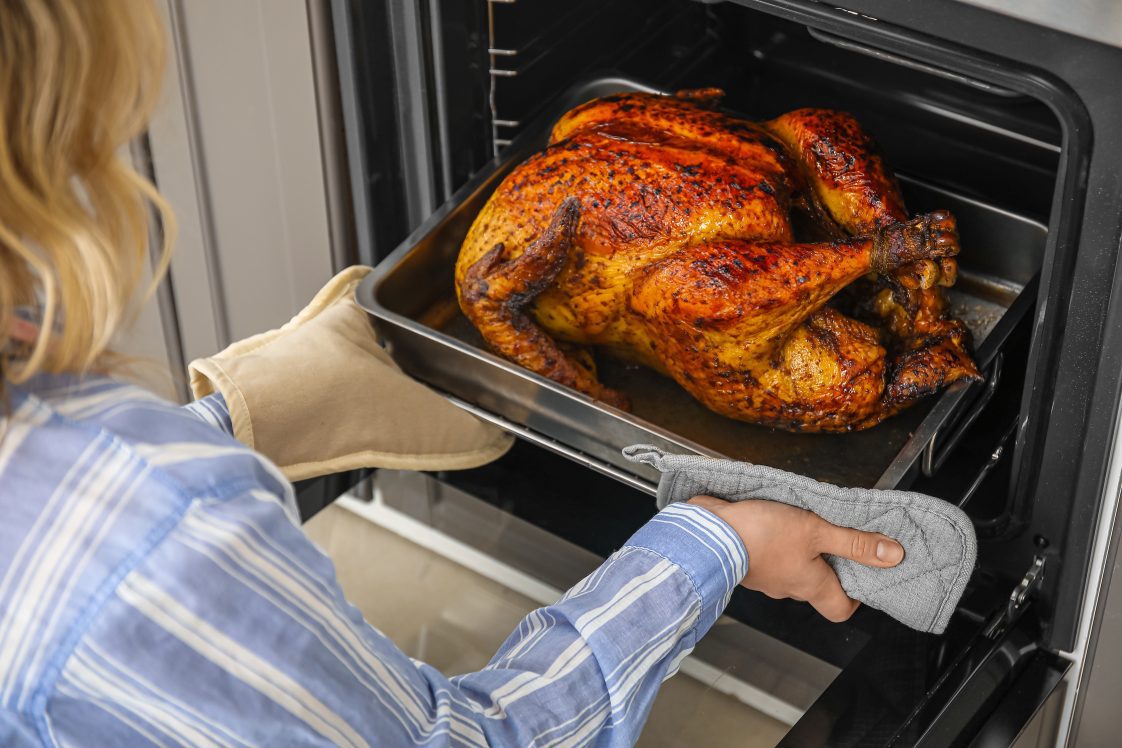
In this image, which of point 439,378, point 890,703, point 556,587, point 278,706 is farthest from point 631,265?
point 278,706

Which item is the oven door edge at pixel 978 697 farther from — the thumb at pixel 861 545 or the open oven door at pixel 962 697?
the thumb at pixel 861 545

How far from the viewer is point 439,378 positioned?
4.00 ft

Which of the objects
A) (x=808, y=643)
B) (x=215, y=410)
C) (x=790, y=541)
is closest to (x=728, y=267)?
Answer: (x=790, y=541)

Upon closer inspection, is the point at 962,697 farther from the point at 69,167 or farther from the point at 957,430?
the point at 69,167

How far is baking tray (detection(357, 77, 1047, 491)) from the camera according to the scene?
3.60 feet

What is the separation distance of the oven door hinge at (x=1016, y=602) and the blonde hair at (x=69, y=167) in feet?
2.54

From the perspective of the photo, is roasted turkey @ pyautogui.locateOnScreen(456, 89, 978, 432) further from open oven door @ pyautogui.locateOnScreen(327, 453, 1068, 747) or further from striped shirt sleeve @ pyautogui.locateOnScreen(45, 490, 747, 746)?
striped shirt sleeve @ pyautogui.locateOnScreen(45, 490, 747, 746)

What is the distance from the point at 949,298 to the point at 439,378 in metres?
0.52

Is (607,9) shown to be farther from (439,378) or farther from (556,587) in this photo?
(556,587)

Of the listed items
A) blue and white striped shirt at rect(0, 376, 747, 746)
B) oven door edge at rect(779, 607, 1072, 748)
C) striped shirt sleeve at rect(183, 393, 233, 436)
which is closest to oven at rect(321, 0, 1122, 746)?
oven door edge at rect(779, 607, 1072, 748)

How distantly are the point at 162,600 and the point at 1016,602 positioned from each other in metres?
0.75

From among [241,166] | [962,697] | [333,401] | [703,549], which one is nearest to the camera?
[703,549]

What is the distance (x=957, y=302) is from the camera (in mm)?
1283

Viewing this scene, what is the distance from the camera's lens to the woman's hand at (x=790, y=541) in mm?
995
